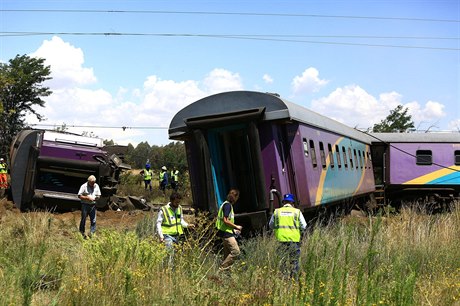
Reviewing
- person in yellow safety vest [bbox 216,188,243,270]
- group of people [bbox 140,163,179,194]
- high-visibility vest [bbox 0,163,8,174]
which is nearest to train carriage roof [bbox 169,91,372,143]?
person in yellow safety vest [bbox 216,188,243,270]

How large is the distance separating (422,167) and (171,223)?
14.1 metres

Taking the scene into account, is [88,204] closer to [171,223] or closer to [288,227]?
[171,223]

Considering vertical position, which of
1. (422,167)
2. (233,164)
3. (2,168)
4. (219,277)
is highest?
(2,168)

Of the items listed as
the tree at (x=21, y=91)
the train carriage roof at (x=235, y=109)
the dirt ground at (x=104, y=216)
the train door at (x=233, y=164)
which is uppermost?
the tree at (x=21, y=91)

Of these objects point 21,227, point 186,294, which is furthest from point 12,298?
point 21,227

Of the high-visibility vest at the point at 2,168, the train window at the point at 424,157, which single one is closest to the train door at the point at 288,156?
the train window at the point at 424,157

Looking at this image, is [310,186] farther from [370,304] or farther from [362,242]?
[370,304]

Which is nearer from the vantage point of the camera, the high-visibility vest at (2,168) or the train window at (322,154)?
the train window at (322,154)

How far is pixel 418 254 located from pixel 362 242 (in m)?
1.05

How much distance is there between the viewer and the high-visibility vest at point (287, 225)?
9.13 metres

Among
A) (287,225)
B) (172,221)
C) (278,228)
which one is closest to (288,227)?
(287,225)

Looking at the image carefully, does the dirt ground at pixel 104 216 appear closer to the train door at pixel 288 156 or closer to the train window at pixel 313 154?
the train window at pixel 313 154

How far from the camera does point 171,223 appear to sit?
9.88 metres

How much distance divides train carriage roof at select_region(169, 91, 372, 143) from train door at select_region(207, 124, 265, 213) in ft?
1.02
